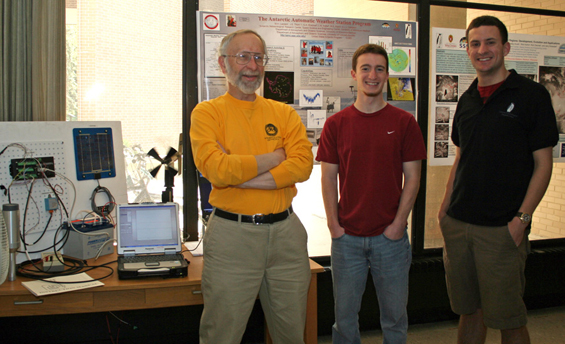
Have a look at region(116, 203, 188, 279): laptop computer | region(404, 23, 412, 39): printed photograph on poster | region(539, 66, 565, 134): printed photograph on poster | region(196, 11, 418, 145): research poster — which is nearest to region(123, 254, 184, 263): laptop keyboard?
region(116, 203, 188, 279): laptop computer

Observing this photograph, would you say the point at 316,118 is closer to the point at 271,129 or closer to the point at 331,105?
the point at 331,105

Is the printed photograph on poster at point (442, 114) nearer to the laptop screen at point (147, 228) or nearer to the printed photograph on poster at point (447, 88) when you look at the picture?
the printed photograph on poster at point (447, 88)

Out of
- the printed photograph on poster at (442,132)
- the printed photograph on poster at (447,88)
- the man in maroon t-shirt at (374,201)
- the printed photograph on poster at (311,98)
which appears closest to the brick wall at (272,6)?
the printed photograph on poster at (311,98)

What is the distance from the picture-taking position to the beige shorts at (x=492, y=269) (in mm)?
2092

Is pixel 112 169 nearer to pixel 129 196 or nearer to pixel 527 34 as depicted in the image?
pixel 129 196

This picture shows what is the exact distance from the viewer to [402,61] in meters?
3.07

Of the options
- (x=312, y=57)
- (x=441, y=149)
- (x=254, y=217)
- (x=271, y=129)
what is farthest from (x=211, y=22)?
(x=441, y=149)

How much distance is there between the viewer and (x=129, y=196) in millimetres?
2809

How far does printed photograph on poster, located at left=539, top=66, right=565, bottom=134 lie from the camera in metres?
3.43

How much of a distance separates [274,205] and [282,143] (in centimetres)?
30

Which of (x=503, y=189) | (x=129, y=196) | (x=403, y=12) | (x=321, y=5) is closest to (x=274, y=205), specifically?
(x=503, y=189)

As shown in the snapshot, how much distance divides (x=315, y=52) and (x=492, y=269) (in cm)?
168

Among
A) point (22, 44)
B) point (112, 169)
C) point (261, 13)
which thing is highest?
point (261, 13)

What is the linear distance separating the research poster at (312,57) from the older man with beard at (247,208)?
79 cm
